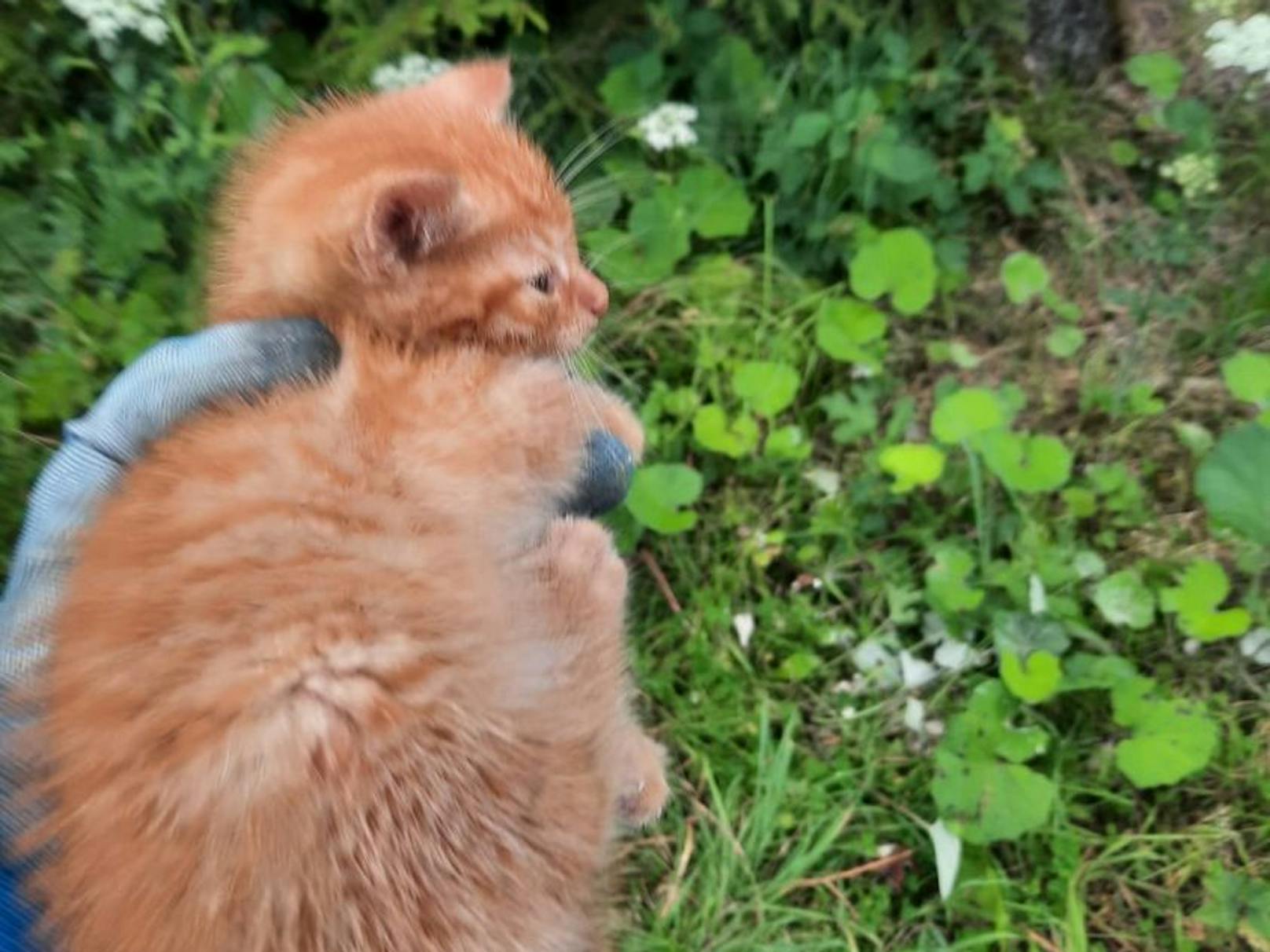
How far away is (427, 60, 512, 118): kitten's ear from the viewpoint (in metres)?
1.74

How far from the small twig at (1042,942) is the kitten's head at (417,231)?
1.17m

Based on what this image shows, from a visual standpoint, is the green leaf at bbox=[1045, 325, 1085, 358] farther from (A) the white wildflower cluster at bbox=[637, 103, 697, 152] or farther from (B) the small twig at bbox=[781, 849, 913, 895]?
(B) the small twig at bbox=[781, 849, 913, 895]

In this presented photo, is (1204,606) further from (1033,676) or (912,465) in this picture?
(912,465)

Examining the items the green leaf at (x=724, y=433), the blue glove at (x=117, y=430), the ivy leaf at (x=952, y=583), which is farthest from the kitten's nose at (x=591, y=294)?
the ivy leaf at (x=952, y=583)

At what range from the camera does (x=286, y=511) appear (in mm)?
1333

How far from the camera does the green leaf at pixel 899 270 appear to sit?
224 centimetres

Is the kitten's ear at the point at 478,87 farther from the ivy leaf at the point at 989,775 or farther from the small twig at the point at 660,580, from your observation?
the ivy leaf at the point at 989,775

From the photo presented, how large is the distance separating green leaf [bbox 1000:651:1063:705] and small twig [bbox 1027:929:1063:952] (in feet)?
1.20

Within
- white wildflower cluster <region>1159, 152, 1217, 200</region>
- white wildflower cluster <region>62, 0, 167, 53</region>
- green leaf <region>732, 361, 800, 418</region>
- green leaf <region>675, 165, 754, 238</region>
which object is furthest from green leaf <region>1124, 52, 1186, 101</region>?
white wildflower cluster <region>62, 0, 167, 53</region>

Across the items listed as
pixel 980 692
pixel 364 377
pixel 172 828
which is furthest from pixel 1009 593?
pixel 172 828

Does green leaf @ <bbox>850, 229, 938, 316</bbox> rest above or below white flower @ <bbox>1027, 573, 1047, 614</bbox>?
above

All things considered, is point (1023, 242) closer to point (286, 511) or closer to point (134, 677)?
point (286, 511)

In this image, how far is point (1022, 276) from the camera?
2.23m

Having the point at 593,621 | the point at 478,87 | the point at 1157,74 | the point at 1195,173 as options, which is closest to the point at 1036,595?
the point at 593,621
